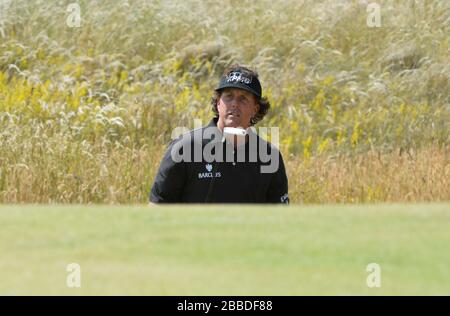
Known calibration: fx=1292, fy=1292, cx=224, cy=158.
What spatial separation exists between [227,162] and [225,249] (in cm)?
231

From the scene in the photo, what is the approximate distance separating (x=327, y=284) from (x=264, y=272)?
23 cm

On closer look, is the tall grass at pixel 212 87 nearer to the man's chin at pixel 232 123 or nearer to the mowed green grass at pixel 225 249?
the man's chin at pixel 232 123

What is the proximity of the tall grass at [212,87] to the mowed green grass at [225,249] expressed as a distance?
5234mm

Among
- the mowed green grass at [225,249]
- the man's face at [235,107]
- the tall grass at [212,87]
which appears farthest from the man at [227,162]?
the tall grass at [212,87]

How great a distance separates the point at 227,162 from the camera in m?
6.67

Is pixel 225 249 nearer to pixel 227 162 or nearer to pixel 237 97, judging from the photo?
pixel 227 162

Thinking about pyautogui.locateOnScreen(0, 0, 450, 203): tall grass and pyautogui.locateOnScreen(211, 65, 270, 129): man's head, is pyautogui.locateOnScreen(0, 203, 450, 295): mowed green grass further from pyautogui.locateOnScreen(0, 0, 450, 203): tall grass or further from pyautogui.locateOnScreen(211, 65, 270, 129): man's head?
pyautogui.locateOnScreen(0, 0, 450, 203): tall grass

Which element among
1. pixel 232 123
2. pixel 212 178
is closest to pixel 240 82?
pixel 232 123

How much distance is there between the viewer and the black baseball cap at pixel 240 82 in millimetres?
6754

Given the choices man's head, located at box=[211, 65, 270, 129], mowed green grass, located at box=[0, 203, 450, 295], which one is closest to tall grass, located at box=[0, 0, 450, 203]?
man's head, located at box=[211, 65, 270, 129]

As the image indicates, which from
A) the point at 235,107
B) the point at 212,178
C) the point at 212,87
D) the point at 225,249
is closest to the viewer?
the point at 225,249

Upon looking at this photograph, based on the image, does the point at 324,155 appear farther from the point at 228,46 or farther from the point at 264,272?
the point at 264,272

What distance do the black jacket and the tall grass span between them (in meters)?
3.76
